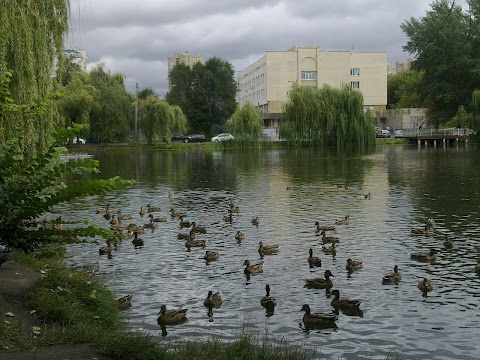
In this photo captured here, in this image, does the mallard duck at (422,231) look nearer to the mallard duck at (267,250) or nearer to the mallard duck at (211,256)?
the mallard duck at (267,250)

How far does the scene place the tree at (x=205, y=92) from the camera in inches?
4719

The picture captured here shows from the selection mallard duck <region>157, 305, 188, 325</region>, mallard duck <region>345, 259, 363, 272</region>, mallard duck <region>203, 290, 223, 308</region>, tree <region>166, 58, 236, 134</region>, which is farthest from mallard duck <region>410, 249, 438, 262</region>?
tree <region>166, 58, 236, 134</region>

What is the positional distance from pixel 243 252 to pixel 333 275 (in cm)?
355

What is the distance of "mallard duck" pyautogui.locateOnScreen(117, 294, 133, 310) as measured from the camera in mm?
11977

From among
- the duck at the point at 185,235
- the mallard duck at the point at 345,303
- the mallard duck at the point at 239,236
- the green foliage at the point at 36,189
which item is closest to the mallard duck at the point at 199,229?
the duck at the point at 185,235

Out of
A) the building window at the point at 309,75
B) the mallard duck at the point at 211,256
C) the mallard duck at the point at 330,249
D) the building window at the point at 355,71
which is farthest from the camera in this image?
the building window at the point at 355,71

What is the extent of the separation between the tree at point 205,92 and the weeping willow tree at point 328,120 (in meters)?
37.4

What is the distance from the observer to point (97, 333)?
8406 mm

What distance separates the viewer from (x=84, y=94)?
81.8 meters

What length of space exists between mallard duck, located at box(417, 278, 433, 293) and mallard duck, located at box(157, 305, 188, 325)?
538 centimetres

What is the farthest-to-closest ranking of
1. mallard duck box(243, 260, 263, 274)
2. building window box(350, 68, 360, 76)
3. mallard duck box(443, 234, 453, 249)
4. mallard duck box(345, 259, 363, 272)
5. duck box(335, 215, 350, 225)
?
building window box(350, 68, 360, 76) < duck box(335, 215, 350, 225) < mallard duck box(443, 234, 453, 249) < mallard duck box(345, 259, 363, 272) < mallard duck box(243, 260, 263, 274)

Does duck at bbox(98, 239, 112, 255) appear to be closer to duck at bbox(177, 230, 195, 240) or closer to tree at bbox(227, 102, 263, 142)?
duck at bbox(177, 230, 195, 240)

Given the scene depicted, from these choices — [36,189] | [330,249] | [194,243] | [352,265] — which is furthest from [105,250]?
[352,265]

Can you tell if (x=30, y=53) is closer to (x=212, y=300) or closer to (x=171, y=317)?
(x=212, y=300)
